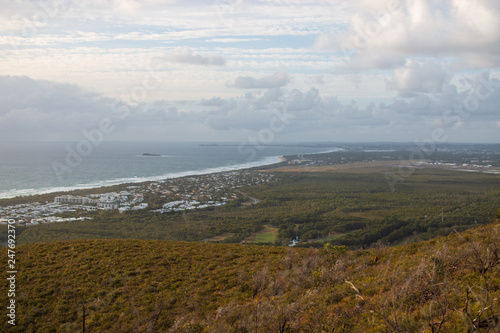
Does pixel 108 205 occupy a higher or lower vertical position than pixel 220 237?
higher

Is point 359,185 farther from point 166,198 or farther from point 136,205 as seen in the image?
point 136,205

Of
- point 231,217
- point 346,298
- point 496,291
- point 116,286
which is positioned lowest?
point 231,217

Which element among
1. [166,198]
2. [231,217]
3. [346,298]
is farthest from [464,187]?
[346,298]

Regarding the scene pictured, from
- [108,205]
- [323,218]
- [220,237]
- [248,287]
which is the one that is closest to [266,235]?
[220,237]

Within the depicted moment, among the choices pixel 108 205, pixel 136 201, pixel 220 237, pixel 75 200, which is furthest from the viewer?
pixel 136 201

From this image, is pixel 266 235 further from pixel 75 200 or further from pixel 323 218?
pixel 75 200

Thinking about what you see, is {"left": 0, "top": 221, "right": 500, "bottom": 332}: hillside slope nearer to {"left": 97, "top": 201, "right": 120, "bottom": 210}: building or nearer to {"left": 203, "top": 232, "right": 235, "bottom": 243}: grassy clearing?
{"left": 203, "top": 232, "right": 235, "bottom": 243}: grassy clearing
